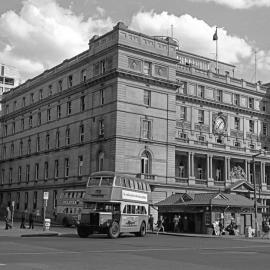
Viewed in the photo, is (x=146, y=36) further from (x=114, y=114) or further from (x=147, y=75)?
(x=114, y=114)

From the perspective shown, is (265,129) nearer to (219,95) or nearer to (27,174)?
(219,95)

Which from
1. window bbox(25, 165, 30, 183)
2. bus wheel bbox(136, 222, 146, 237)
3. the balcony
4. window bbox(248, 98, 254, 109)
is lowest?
bus wheel bbox(136, 222, 146, 237)

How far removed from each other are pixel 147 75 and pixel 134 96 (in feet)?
10.2

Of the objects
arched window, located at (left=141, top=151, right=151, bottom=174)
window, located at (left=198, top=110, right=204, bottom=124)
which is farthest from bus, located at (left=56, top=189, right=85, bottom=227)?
window, located at (left=198, top=110, right=204, bottom=124)

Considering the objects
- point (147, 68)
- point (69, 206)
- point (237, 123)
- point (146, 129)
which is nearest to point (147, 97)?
point (147, 68)

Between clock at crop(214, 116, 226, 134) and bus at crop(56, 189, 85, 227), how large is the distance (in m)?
23.4

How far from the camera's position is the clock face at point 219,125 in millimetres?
68812

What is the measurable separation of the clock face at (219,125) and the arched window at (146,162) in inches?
560

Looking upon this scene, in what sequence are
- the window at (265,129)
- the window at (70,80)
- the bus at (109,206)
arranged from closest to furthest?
the bus at (109,206)
the window at (70,80)
the window at (265,129)

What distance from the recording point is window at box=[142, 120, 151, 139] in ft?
194

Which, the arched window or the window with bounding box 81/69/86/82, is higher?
the window with bounding box 81/69/86/82

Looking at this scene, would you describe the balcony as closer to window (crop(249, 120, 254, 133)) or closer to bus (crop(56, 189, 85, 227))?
bus (crop(56, 189, 85, 227))

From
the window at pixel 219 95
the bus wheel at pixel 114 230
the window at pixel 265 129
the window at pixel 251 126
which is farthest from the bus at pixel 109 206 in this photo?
the window at pixel 265 129

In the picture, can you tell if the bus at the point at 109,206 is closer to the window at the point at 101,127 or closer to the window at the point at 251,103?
the window at the point at 101,127
